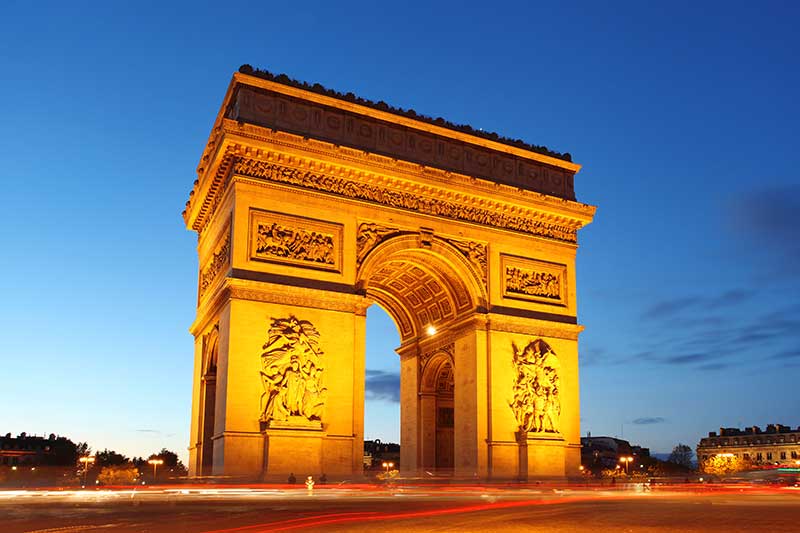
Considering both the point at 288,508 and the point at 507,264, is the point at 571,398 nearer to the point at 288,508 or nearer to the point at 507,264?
the point at 507,264

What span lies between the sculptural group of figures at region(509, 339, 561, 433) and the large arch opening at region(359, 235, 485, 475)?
2.51 meters

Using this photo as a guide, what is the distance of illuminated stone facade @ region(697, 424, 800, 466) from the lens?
10794cm

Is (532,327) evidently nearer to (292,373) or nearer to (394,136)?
(394,136)

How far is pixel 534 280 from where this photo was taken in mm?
30375

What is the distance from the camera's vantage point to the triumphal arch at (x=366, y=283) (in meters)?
24.5

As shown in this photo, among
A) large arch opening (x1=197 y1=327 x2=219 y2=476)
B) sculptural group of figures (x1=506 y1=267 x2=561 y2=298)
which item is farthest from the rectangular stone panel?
large arch opening (x1=197 y1=327 x2=219 y2=476)

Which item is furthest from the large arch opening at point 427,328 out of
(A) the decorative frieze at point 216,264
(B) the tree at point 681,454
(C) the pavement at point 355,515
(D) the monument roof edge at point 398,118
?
(B) the tree at point 681,454

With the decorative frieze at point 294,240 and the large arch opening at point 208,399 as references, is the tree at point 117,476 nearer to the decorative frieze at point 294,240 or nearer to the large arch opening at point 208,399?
the large arch opening at point 208,399

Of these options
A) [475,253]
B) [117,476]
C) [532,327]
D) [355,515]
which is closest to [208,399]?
[475,253]

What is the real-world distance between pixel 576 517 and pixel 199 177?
2058 cm

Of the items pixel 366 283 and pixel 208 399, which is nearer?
pixel 366 283

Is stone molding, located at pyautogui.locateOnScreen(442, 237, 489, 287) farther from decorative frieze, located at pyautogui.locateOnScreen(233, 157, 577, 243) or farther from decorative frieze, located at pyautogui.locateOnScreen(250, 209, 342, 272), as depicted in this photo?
decorative frieze, located at pyautogui.locateOnScreen(250, 209, 342, 272)

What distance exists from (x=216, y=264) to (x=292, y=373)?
18.6ft

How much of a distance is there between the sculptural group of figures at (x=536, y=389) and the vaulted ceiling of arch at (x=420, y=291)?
2.95 meters
